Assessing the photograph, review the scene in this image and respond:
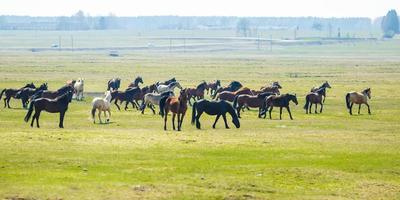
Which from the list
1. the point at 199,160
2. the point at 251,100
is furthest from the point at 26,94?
the point at 199,160

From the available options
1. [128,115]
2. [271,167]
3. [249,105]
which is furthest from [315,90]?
[271,167]

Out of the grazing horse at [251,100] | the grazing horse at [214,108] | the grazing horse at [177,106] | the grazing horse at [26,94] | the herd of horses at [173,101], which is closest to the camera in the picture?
the grazing horse at [177,106]

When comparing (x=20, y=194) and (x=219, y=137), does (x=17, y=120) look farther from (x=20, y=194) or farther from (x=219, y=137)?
(x=20, y=194)

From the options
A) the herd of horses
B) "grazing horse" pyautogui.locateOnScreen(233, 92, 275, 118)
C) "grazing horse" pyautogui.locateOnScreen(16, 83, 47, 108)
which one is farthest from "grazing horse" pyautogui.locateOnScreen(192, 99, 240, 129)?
"grazing horse" pyautogui.locateOnScreen(16, 83, 47, 108)

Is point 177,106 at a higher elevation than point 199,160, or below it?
higher

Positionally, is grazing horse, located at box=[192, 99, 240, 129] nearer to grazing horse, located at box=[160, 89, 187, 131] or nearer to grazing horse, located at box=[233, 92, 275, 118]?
grazing horse, located at box=[160, 89, 187, 131]

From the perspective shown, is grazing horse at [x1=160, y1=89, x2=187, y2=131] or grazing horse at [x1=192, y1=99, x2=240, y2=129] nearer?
grazing horse at [x1=160, y1=89, x2=187, y2=131]

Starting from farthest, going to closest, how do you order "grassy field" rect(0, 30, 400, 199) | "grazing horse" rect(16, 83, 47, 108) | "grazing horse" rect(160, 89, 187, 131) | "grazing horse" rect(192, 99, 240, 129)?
"grazing horse" rect(16, 83, 47, 108) < "grazing horse" rect(192, 99, 240, 129) < "grazing horse" rect(160, 89, 187, 131) < "grassy field" rect(0, 30, 400, 199)

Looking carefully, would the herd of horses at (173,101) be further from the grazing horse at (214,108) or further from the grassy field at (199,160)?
the grassy field at (199,160)

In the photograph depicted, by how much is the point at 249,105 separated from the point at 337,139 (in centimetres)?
1146

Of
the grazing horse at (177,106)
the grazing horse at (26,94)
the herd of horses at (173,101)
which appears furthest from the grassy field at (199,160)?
the grazing horse at (26,94)

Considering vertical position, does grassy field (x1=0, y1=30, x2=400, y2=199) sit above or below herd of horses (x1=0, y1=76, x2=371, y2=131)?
below

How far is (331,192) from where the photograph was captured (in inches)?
850

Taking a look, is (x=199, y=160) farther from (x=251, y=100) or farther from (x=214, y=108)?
(x=251, y=100)
